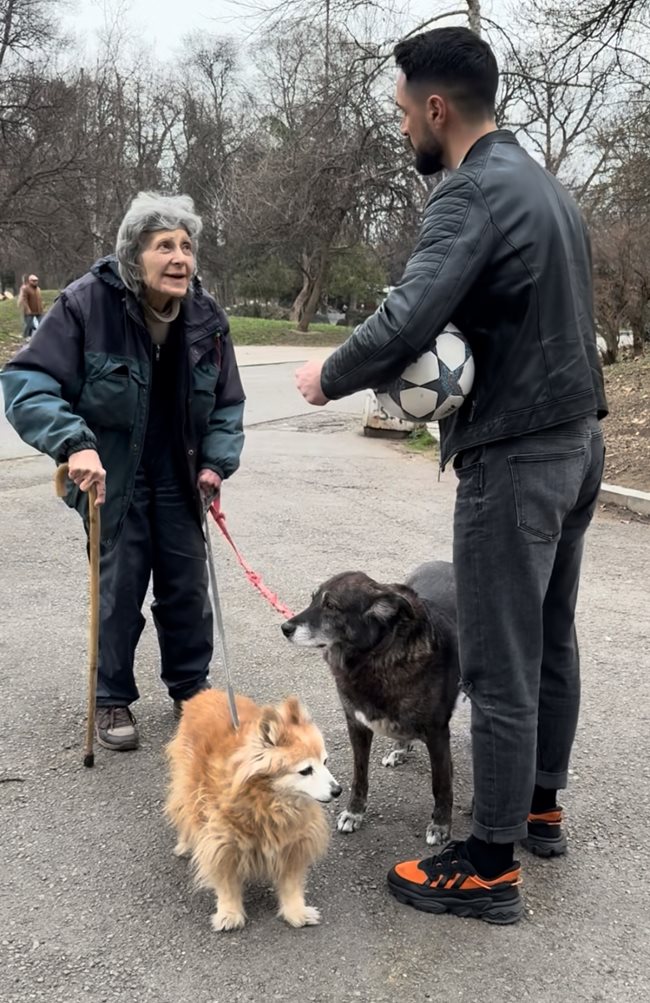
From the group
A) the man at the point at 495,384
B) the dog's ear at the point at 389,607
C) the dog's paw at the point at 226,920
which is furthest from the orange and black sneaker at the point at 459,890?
the dog's ear at the point at 389,607

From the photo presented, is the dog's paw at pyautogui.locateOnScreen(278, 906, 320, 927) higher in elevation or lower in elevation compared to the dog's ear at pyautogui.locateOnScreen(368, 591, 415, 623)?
lower

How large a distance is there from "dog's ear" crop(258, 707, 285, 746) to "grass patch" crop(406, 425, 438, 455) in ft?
29.8

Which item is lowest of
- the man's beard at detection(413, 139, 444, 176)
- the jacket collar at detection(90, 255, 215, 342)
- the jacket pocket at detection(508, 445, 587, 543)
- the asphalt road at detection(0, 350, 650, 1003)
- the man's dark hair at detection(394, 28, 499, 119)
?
the asphalt road at detection(0, 350, 650, 1003)

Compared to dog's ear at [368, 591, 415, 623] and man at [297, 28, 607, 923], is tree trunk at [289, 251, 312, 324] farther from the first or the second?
man at [297, 28, 607, 923]

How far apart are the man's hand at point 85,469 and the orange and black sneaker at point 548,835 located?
208cm

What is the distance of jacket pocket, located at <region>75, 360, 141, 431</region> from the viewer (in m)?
3.44

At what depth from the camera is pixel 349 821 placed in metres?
3.24

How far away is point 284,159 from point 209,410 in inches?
729

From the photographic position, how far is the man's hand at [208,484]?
376cm

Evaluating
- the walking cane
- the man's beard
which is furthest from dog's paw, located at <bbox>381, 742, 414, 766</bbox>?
the man's beard

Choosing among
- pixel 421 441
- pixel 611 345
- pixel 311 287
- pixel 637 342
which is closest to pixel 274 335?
pixel 311 287

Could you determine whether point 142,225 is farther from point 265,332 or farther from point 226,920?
point 265,332

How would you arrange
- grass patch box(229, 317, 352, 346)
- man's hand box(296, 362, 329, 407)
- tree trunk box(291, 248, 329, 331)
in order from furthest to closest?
tree trunk box(291, 248, 329, 331) < grass patch box(229, 317, 352, 346) < man's hand box(296, 362, 329, 407)

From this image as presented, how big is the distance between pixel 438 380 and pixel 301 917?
1.76 meters
